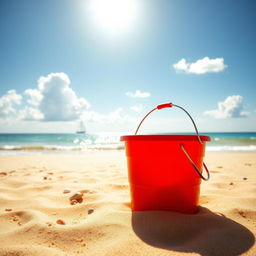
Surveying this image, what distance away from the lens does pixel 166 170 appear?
133cm

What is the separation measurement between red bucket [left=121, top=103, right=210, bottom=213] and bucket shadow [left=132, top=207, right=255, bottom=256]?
0.08 m

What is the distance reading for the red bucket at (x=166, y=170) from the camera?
132cm

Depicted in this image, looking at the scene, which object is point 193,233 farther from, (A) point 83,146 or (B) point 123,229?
(A) point 83,146

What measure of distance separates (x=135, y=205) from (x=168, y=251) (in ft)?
1.68

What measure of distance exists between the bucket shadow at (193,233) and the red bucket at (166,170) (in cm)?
8

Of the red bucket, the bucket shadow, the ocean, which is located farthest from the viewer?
the ocean

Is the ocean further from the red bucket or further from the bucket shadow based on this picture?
the bucket shadow

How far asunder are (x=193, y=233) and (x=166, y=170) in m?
0.39

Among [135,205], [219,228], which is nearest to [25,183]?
[135,205]

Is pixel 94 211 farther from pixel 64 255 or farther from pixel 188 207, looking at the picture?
pixel 188 207

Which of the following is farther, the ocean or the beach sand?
the ocean

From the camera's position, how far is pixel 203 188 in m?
2.19

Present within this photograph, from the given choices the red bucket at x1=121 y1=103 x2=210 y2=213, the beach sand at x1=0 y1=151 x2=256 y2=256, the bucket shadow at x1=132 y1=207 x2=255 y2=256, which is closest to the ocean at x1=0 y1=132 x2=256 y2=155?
the beach sand at x1=0 y1=151 x2=256 y2=256

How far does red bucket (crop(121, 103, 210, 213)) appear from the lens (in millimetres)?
1322
